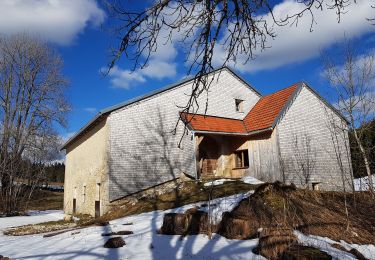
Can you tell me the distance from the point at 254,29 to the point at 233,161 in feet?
57.0

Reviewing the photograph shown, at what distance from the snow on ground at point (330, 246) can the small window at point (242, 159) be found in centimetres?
1224

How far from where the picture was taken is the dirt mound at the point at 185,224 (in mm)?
8719

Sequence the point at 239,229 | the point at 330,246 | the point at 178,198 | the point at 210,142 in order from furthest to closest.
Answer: the point at 210,142 < the point at 178,198 < the point at 239,229 < the point at 330,246

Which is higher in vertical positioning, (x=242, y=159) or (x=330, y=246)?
(x=242, y=159)

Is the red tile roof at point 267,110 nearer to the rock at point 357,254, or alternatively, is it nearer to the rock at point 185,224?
the rock at point 185,224

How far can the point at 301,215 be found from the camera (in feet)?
29.6

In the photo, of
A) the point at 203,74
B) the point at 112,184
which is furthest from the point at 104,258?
the point at 112,184

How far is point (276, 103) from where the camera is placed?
20938 mm

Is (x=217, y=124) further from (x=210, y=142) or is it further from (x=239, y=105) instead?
(x=239, y=105)

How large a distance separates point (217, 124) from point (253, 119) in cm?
260

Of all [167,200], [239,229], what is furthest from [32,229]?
[239,229]

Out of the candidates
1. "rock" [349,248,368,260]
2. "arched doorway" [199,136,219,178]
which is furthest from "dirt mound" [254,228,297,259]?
"arched doorway" [199,136,219,178]

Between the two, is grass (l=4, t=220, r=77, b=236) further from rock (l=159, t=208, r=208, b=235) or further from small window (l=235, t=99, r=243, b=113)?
small window (l=235, t=99, r=243, b=113)

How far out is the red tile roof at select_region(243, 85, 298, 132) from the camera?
19641 mm
